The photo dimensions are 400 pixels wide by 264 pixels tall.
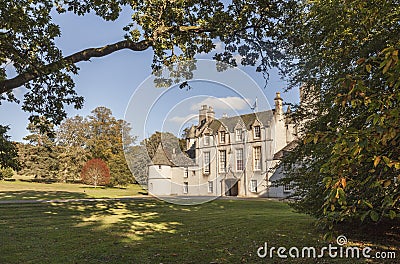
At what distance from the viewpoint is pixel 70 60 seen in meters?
7.46

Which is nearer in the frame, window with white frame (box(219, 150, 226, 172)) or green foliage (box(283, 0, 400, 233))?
green foliage (box(283, 0, 400, 233))

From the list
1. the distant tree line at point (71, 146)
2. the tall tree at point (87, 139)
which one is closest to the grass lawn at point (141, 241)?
the tall tree at point (87, 139)

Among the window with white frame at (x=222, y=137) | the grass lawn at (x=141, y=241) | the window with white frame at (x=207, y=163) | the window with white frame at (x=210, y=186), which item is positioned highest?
the window with white frame at (x=222, y=137)

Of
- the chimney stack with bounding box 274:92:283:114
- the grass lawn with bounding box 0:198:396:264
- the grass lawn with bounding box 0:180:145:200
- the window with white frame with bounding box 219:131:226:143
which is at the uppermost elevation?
the chimney stack with bounding box 274:92:283:114

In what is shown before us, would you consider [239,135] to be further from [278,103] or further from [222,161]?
[278,103]

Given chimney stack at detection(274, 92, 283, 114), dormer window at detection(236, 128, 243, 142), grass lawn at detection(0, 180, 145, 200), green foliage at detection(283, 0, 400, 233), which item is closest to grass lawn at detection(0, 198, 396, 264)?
green foliage at detection(283, 0, 400, 233)

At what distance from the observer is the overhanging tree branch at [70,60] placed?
6658 mm

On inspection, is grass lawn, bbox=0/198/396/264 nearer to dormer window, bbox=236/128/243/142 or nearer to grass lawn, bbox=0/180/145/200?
dormer window, bbox=236/128/243/142

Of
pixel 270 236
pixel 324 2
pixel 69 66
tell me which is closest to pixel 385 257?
pixel 270 236

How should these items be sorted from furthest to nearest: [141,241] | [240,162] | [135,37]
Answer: [240,162], [141,241], [135,37]

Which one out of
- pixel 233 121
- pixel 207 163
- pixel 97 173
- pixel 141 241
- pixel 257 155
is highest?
pixel 233 121

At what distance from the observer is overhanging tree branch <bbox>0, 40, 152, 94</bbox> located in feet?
21.8

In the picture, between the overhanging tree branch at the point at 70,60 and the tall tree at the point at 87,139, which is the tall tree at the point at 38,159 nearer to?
the tall tree at the point at 87,139

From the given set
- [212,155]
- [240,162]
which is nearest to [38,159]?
[240,162]
